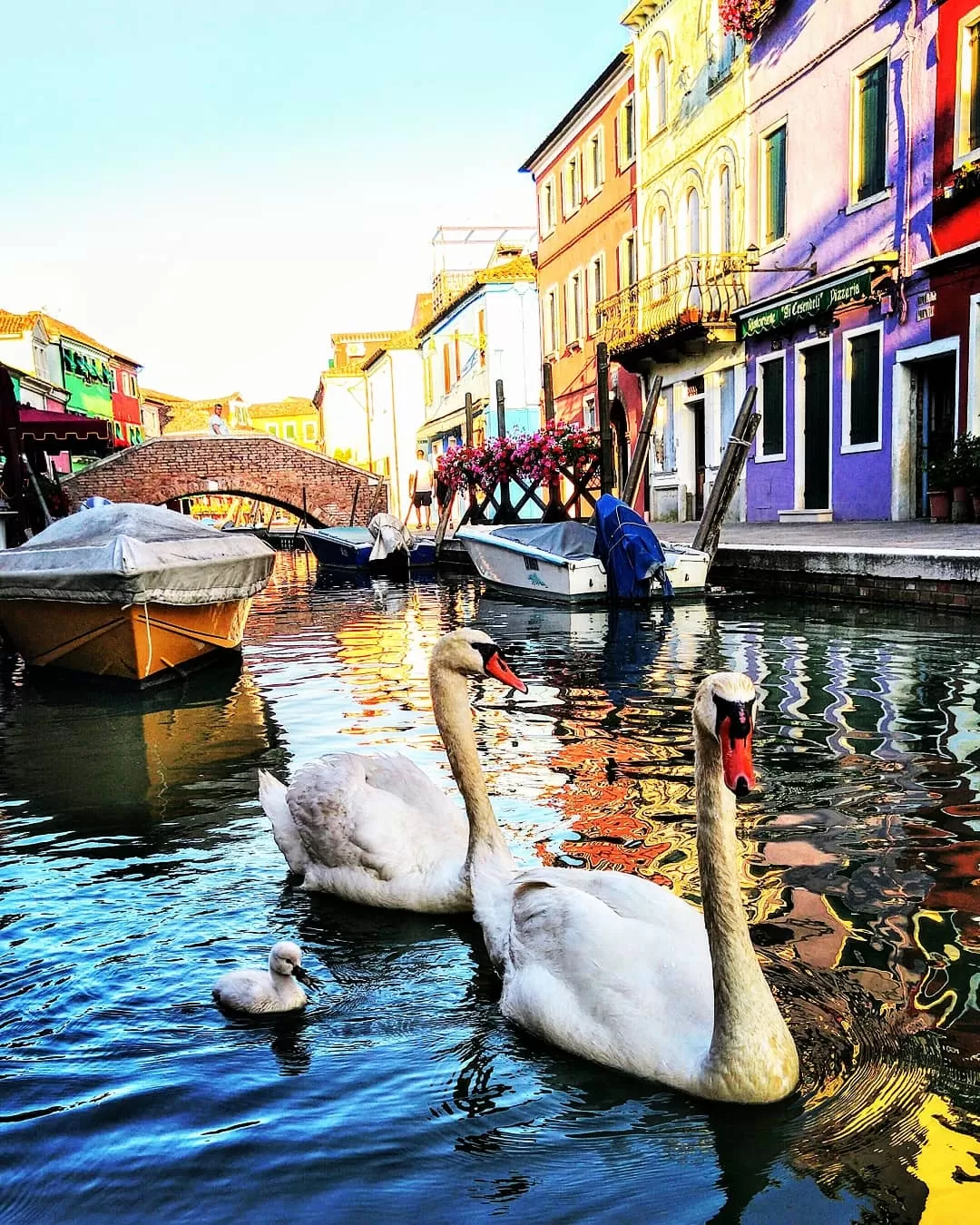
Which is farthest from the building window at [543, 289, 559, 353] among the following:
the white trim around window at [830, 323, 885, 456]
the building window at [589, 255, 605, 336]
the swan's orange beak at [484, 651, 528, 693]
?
the swan's orange beak at [484, 651, 528, 693]

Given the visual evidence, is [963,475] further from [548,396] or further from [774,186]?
[548,396]

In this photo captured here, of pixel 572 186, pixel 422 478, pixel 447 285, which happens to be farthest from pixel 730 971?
pixel 422 478

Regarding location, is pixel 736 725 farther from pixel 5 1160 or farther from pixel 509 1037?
pixel 5 1160

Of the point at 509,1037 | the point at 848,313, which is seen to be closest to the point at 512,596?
the point at 848,313

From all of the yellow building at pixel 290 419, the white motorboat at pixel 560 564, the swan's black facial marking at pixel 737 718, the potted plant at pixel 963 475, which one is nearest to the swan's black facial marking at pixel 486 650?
the swan's black facial marking at pixel 737 718

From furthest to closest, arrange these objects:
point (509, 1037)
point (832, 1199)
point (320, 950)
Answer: point (320, 950) < point (509, 1037) < point (832, 1199)

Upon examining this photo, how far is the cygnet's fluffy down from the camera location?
3475 millimetres

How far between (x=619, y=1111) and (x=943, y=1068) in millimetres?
853

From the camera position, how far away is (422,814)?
4551 millimetres

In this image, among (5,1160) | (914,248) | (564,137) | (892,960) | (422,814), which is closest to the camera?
(5,1160)

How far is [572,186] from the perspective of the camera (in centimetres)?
3009

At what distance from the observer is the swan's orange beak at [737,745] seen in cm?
258

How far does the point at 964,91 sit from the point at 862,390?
411 cm

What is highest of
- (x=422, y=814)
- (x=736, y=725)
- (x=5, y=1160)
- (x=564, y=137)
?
(x=564, y=137)
